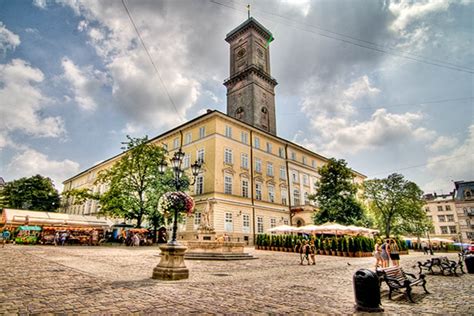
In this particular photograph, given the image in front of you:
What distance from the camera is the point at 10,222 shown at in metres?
31.6

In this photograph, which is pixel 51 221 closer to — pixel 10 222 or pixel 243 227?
pixel 10 222

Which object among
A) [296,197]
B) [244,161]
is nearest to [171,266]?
[244,161]

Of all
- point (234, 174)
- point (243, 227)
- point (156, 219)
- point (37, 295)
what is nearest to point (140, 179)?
point (156, 219)

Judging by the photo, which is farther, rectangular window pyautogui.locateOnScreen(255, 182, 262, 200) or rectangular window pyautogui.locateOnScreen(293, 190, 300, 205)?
rectangular window pyautogui.locateOnScreen(293, 190, 300, 205)

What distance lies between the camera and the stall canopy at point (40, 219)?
32.0m

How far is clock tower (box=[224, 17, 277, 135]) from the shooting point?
147ft

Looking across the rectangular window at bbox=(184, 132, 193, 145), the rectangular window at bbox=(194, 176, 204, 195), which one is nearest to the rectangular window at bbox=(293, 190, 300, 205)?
the rectangular window at bbox=(194, 176, 204, 195)

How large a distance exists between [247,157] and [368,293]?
105 feet

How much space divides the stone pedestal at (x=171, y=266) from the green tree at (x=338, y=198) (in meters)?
27.4

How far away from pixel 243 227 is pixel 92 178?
45.0m

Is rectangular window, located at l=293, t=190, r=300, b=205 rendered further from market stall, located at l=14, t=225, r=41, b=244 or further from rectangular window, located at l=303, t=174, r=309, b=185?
market stall, located at l=14, t=225, r=41, b=244

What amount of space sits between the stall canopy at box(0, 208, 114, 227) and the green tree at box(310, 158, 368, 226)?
30.7 m

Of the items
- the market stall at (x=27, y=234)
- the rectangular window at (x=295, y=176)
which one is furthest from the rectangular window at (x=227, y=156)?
the market stall at (x=27, y=234)

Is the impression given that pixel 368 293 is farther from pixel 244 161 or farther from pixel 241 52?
pixel 241 52
